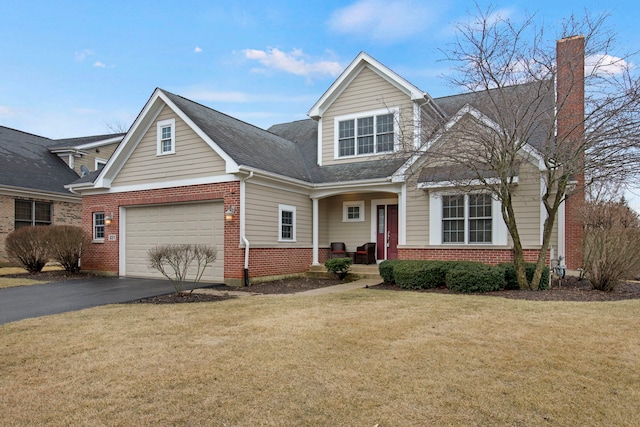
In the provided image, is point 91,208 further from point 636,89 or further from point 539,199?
point 636,89

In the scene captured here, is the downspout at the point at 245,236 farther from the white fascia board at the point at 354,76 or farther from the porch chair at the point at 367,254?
the white fascia board at the point at 354,76

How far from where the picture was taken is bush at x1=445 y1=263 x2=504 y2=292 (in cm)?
1002

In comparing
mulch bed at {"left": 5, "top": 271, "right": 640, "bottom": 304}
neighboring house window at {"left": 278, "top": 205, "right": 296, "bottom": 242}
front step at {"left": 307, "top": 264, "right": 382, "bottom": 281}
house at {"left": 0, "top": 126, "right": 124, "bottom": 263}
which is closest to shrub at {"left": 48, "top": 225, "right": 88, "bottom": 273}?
mulch bed at {"left": 5, "top": 271, "right": 640, "bottom": 304}

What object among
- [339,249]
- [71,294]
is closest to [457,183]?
[339,249]

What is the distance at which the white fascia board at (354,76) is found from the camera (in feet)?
46.6

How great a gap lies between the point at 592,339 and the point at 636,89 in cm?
596

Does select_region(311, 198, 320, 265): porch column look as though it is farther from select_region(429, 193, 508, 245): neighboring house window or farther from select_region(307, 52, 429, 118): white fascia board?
select_region(429, 193, 508, 245): neighboring house window

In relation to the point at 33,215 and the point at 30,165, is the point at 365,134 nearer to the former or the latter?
the point at 33,215

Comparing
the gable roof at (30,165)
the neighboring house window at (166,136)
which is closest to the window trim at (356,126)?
the neighboring house window at (166,136)

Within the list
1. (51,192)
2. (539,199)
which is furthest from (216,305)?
(51,192)

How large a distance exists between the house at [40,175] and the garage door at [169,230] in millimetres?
6959

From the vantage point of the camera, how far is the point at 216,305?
8648 millimetres

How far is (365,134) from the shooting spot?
1528 cm

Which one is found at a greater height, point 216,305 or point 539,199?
point 539,199
